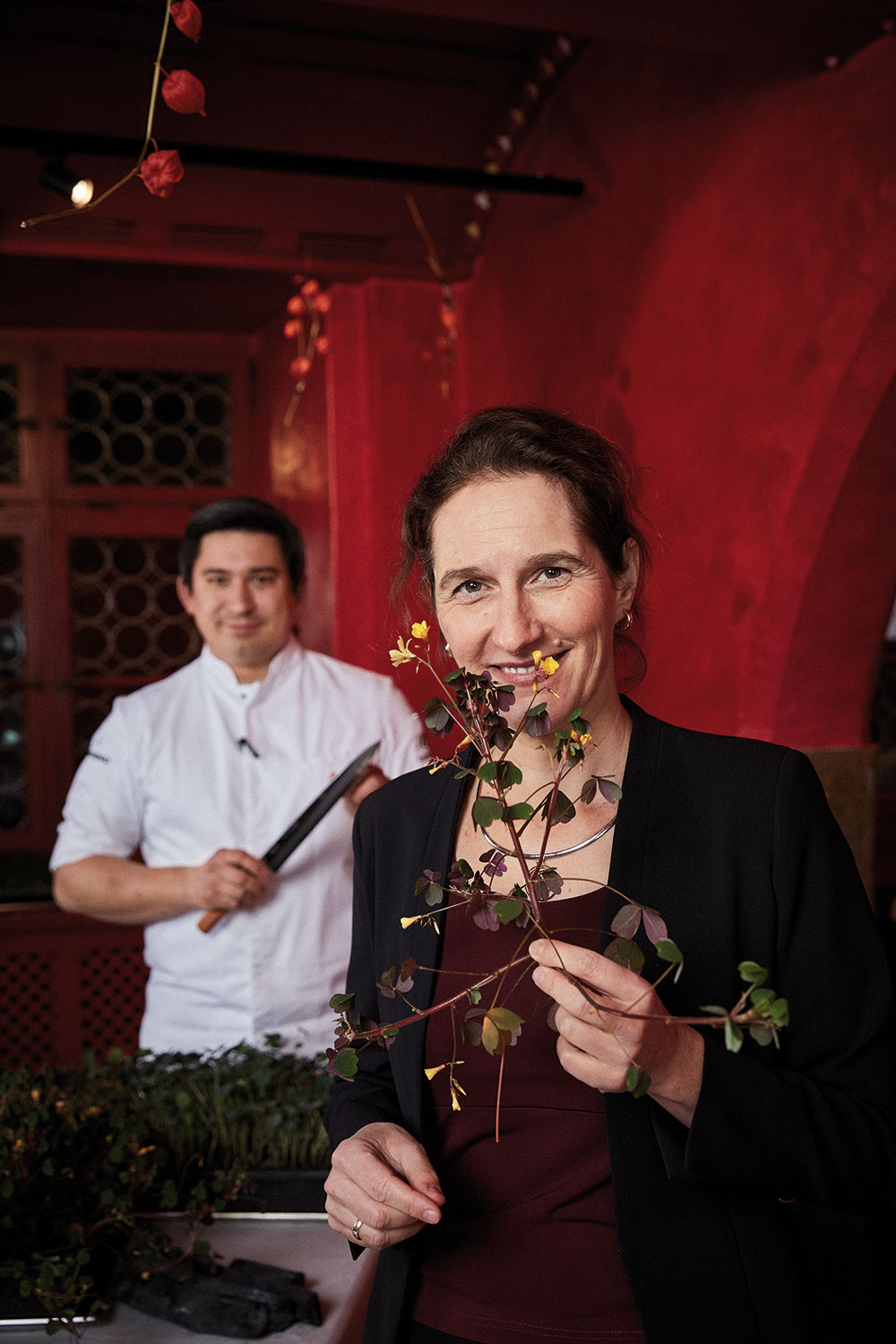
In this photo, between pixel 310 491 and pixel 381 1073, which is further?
pixel 310 491

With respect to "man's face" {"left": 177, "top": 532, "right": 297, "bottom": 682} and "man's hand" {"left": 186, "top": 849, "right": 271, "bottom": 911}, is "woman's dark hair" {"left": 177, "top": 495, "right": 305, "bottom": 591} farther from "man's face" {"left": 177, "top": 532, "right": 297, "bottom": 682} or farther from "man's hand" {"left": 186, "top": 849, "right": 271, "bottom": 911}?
"man's hand" {"left": 186, "top": 849, "right": 271, "bottom": 911}

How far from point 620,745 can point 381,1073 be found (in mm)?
464

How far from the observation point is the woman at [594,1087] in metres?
1.06

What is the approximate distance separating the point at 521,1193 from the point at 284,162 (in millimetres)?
2724

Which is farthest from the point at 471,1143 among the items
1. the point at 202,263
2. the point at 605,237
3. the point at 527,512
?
the point at 202,263

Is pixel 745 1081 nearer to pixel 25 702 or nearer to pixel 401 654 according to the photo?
pixel 401 654

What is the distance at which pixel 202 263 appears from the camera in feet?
13.6

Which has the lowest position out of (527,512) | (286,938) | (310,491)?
(286,938)

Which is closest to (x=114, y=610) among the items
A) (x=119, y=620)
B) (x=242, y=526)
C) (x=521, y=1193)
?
(x=119, y=620)

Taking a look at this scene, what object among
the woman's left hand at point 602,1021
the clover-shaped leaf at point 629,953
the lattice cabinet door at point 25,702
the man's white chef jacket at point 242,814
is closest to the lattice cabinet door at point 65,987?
the lattice cabinet door at point 25,702

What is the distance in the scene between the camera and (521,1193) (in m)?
1.15

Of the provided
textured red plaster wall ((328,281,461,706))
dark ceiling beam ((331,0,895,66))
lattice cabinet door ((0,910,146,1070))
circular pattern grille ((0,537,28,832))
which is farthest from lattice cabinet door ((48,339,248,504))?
dark ceiling beam ((331,0,895,66))

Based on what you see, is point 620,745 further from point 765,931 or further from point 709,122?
point 709,122

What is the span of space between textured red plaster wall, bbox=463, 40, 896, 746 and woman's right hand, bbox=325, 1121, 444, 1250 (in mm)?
1523
